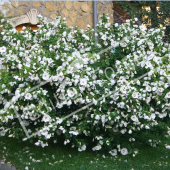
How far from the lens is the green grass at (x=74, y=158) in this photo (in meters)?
4.25

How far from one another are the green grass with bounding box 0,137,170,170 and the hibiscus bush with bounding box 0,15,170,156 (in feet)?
0.54

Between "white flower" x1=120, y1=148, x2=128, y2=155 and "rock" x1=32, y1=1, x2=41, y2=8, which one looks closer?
"white flower" x1=120, y1=148, x2=128, y2=155

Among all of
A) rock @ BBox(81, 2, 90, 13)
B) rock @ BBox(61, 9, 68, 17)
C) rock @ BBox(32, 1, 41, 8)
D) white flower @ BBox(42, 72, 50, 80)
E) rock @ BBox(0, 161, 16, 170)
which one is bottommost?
rock @ BBox(0, 161, 16, 170)

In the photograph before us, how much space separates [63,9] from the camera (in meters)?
8.70

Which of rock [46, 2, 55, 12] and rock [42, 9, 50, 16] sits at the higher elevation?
rock [46, 2, 55, 12]

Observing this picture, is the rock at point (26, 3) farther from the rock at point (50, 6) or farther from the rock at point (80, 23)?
the rock at point (80, 23)

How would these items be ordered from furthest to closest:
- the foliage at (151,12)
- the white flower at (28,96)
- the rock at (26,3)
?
1. the foliage at (151,12)
2. the rock at (26,3)
3. the white flower at (28,96)

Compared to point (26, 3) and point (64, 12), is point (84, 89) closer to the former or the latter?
point (26, 3)

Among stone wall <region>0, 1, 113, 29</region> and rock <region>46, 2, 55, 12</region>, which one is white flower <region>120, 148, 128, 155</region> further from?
rock <region>46, 2, 55, 12</region>

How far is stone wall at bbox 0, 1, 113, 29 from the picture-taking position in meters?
7.94

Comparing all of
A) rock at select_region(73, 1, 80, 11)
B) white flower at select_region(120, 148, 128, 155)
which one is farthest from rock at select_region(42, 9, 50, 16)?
white flower at select_region(120, 148, 128, 155)

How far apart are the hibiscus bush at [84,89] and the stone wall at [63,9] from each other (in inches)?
123

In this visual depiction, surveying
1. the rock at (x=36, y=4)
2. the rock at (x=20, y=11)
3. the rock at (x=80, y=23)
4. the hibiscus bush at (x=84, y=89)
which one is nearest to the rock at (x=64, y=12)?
the rock at (x=80, y=23)

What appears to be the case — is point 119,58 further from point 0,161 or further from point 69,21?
point 69,21
